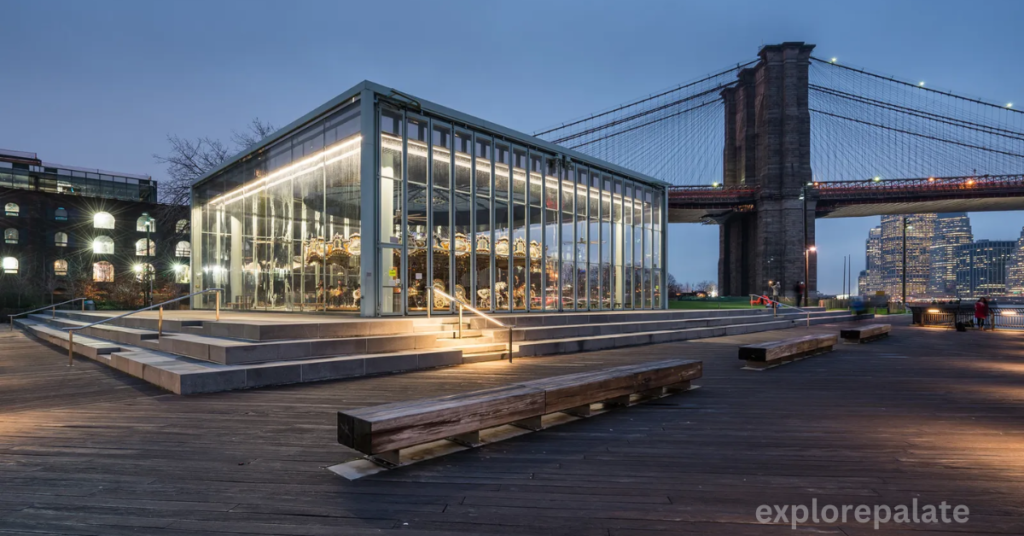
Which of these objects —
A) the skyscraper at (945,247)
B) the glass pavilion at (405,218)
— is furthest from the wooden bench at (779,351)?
the skyscraper at (945,247)

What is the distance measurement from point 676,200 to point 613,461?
50818 millimetres

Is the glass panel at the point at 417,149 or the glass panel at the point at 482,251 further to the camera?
the glass panel at the point at 482,251

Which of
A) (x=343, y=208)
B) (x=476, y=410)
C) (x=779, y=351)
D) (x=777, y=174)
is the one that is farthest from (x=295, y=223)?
(x=777, y=174)

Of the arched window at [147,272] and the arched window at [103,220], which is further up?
the arched window at [103,220]

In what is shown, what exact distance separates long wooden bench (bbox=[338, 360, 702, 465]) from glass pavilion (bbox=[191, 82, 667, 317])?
8.43 metres

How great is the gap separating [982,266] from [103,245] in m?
237

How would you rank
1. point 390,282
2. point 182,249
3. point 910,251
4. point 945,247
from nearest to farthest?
point 390,282 → point 182,249 → point 910,251 → point 945,247

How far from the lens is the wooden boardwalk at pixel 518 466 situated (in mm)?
3064

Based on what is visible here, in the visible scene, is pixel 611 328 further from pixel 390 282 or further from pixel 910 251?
pixel 910 251

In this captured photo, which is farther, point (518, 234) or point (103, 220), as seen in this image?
point (103, 220)

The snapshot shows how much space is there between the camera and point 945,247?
184875 mm

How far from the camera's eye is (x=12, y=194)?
49.6m

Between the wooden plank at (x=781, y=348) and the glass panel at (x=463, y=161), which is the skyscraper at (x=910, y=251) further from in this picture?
the glass panel at (x=463, y=161)

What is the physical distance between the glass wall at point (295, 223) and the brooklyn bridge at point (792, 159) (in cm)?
3219
